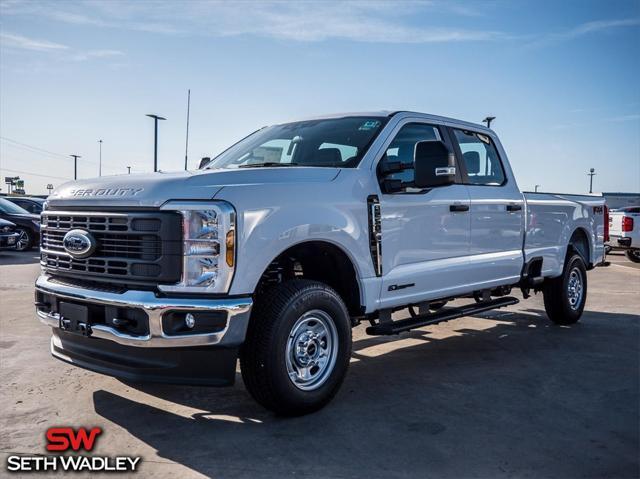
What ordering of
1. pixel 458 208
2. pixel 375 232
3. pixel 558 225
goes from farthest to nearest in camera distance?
1. pixel 558 225
2. pixel 458 208
3. pixel 375 232

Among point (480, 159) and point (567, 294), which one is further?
point (567, 294)

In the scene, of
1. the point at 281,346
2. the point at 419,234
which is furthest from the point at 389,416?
the point at 419,234

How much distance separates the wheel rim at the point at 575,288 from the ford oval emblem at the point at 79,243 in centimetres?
562

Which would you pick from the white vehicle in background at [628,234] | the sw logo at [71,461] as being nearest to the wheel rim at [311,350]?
the sw logo at [71,461]

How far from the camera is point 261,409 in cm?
419

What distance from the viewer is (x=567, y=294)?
7391 millimetres

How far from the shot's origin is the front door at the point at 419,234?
15.5 ft

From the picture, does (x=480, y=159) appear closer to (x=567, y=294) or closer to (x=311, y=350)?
(x=567, y=294)

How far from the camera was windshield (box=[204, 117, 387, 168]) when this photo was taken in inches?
189

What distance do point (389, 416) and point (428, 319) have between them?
1.25m

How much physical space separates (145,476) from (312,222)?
1.76 meters

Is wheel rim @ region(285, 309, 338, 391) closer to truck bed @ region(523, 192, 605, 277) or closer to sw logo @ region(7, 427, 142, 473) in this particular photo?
sw logo @ region(7, 427, 142, 473)

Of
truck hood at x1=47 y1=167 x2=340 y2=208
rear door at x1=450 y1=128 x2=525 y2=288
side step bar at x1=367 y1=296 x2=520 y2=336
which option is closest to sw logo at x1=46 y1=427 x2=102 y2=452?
truck hood at x1=47 y1=167 x2=340 y2=208

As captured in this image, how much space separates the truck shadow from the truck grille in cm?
93
